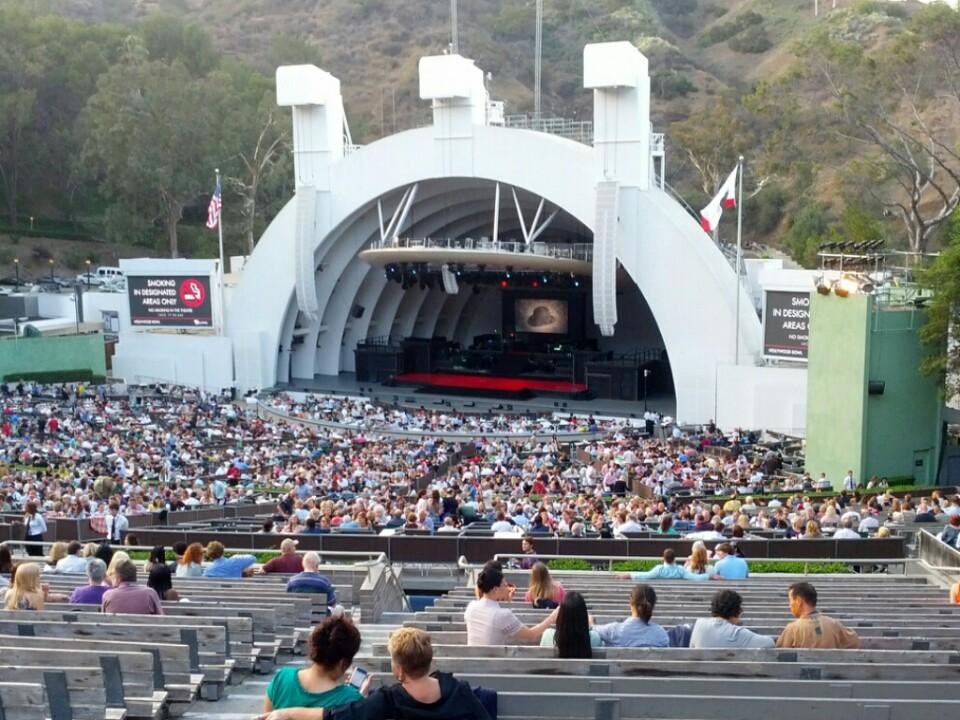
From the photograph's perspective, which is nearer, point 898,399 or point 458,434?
point 898,399

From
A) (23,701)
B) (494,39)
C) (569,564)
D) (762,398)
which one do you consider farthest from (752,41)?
(23,701)

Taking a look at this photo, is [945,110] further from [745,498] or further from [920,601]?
[920,601]

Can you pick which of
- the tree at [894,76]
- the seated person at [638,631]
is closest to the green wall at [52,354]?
the tree at [894,76]

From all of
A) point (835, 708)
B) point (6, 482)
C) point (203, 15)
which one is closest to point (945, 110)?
point (6, 482)

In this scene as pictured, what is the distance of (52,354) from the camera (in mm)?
45906

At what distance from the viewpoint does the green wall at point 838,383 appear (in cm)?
2530

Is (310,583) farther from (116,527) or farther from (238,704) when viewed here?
(116,527)

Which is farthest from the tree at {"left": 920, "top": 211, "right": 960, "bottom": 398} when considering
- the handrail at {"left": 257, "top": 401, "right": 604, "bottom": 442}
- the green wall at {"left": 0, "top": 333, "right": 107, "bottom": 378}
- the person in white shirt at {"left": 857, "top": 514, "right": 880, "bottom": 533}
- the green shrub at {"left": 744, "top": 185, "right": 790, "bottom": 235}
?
the green shrub at {"left": 744, "top": 185, "right": 790, "bottom": 235}

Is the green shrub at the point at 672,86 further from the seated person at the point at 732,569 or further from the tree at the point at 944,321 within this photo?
the seated person at the point at 732,569

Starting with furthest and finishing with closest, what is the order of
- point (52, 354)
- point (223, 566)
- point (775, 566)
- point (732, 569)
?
point (52, 354) → point (775, 566) → point (732, 569) → point (223, 566)

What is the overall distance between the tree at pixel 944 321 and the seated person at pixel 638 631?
1977 centimetres

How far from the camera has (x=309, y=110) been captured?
4309cm

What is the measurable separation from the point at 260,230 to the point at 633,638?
71.8 meters

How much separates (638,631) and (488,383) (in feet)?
125
